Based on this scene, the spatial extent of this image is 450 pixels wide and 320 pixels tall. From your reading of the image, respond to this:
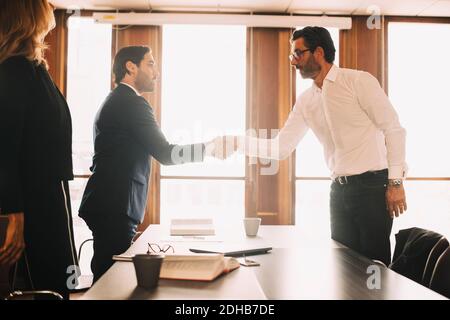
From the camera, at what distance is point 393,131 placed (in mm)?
2066

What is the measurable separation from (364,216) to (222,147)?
1.07 meters

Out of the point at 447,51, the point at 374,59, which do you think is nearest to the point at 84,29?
the point at 374,59

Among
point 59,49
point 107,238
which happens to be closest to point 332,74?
point 107,238

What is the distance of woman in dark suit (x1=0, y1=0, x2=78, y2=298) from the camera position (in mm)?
1338

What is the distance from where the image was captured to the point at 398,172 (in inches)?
79.7

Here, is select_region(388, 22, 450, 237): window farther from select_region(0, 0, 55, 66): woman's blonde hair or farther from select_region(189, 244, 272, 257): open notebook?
select_region(0, 0, 55, 66): woman's blonde hair

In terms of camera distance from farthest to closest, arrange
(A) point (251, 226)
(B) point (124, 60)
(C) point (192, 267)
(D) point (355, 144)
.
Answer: (B) point (124, 60) < (D) point (355, 144) < (A) point (251, 226) < (C) point (192, 267)

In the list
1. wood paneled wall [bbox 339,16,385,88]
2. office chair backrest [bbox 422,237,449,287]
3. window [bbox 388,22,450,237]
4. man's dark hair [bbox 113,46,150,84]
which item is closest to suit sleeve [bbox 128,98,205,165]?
man's dark hair [bbox 113,46,150,84]

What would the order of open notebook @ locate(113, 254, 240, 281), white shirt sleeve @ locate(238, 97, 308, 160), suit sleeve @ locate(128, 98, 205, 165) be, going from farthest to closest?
1. white shirt sleeve @ locate(238, 97, 308, 160)
2. suit sleeve @ locate(128, 98, 205, 165)
3. open notebook @ locate(113, 254, 240, 281)

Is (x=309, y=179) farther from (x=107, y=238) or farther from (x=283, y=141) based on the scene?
(x=107, y=238)

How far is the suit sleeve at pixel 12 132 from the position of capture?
1325 mm

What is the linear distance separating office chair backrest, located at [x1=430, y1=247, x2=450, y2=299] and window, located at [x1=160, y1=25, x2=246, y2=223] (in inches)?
128

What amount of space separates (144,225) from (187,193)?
55 centimetres

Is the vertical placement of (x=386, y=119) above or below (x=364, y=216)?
above
